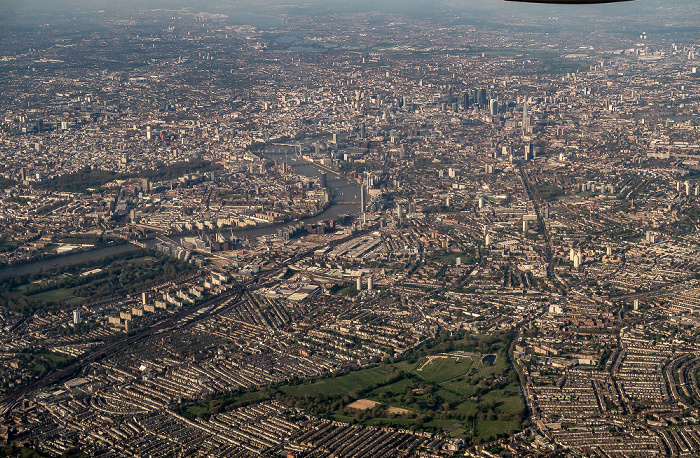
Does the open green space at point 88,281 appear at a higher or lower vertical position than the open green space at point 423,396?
lower

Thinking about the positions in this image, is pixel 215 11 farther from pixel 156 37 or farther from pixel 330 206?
pixel 330 206

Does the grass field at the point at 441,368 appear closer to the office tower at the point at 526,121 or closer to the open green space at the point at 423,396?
the open green space at the point at 423,396

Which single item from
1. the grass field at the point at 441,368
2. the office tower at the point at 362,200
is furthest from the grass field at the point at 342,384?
the office tower at the point at 362,200

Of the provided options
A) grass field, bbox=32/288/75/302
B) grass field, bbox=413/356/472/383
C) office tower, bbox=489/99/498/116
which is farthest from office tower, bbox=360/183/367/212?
office tower, bbox=489/99/498/116

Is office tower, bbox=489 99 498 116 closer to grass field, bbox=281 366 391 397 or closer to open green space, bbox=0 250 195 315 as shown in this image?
open green space, bbox=0 250 195 315

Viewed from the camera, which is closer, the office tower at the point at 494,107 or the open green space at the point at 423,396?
the open green space at the point at 423,396

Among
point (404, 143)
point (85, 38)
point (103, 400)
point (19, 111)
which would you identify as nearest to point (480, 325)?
point (103, 400)
